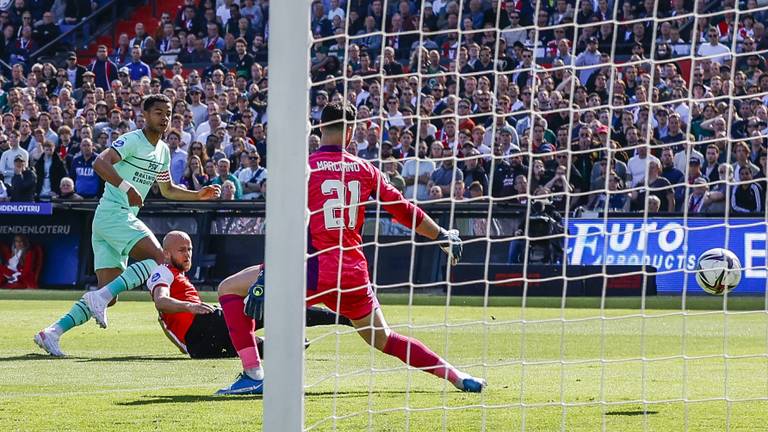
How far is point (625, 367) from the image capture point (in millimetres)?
9164

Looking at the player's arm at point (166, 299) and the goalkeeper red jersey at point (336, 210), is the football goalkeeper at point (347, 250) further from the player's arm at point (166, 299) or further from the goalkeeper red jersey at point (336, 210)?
the player's arm at point (166, 299)

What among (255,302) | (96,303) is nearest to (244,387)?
(255,302)

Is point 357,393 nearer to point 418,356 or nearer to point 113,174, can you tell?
point 418,356

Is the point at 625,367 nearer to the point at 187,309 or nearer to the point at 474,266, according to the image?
the point at 187,309

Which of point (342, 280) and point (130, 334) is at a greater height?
point (342, 280)

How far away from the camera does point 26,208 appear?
67.6ft

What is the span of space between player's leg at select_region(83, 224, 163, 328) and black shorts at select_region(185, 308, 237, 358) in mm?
1050

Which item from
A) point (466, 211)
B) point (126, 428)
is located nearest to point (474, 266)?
point (466, 211)

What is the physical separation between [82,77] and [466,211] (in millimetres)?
10236

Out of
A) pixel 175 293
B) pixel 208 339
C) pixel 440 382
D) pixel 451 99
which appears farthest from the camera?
pixel 451 99

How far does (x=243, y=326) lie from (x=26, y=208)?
1391 centimetres

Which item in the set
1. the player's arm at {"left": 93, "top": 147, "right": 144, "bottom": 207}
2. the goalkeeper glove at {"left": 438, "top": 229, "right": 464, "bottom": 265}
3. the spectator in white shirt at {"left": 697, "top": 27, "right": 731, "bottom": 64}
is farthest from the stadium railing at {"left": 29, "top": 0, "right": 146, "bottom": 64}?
the goalkeeper glove at {"left": 438, "top": 229, "right": 464, "bottom": 265}

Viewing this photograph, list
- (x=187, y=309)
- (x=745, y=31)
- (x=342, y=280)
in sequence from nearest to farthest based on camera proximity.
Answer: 1. (x=342, y=280)
2. (x=187, y=309)
3. (x=745, y=31)

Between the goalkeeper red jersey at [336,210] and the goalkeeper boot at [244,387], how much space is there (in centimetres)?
74
